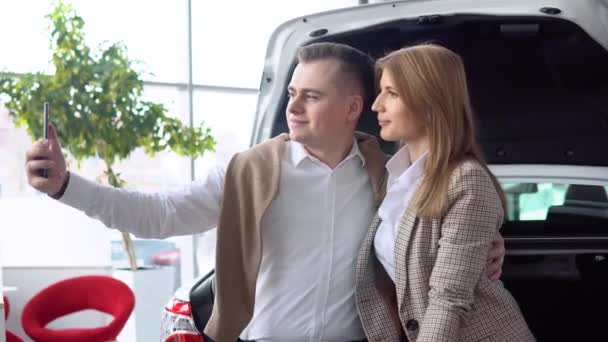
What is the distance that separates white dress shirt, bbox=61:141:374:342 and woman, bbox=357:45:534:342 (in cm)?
6

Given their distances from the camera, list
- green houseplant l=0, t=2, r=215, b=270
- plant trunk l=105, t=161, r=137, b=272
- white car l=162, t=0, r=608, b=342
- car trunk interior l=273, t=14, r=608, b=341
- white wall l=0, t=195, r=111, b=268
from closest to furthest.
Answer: white car l=162, t=0, r=608, b=342 < car trunk interior l=273, t=14, r=608, b=341 < green houseplant l=0, t=2, r=215, b=270 < plant trunk l=105, t=161, r=137, b=272 < white wall l=0, t=195, r=111, b=268

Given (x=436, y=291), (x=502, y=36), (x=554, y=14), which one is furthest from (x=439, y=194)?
(x=502, y=36)

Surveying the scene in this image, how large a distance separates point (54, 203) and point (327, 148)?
4733 millimetres

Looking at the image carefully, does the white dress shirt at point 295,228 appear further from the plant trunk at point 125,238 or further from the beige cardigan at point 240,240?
the plant trunk at point 125,238

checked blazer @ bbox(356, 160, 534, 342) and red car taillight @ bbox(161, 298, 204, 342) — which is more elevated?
checked blazer @ bbox(356, 160, 534, 342)

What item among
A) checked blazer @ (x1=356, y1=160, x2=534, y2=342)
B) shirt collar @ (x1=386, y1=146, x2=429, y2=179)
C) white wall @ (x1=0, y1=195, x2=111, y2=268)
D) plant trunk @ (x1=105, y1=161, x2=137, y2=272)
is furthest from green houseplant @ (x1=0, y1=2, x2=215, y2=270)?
checked blazer @ (x1=356, y1=160, x2=534, y2=342)

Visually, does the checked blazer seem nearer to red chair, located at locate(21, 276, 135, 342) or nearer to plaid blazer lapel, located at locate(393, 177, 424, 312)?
plaid blazer lapel, located at locate(393, 177, 424, 312)

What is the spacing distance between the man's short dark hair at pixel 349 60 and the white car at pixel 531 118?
1.31ft

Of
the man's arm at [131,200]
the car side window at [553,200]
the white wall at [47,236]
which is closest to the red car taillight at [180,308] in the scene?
the man's arm at [131,200]

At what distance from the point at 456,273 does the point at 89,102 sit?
4.59m

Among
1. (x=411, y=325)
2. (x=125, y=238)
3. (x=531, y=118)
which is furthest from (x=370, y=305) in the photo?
(x=125, y=238)

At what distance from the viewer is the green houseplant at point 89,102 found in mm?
5727

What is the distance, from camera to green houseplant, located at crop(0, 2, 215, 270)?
18.8 ft

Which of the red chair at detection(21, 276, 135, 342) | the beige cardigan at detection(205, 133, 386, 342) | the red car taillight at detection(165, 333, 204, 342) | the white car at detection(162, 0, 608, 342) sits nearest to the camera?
the beige cardigan at detection(205, 133, 386, 342)
